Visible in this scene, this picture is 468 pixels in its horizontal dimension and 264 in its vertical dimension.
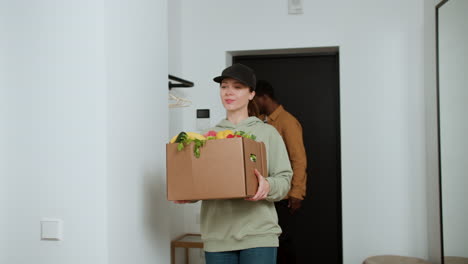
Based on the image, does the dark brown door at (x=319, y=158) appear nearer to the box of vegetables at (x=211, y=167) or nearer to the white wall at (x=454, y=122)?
the white wall at (x=454, y=122)

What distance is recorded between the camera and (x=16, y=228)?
183 cm

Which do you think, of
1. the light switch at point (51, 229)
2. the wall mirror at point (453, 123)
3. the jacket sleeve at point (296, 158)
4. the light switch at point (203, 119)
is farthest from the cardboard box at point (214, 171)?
the light switch at point (203, 119)

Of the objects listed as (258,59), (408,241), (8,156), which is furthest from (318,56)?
(8,156)

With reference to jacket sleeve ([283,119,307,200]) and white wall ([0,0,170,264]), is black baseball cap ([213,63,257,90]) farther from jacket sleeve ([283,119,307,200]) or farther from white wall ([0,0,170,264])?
jacket sleeve ([283,119,307,200])

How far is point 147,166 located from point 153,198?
0.17 metres

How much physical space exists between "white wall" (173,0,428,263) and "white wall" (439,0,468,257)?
52 cm

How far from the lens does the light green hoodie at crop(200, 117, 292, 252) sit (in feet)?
6.01

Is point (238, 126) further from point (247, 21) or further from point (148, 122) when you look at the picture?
point (247, 21)

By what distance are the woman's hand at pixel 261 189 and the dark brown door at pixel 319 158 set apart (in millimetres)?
2063

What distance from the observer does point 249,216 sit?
1.87 metres

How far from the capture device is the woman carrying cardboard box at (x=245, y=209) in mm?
1826

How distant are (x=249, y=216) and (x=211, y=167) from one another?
28cm

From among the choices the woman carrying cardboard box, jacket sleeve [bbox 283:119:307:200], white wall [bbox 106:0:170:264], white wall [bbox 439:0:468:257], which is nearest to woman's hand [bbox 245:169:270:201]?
the woman carrying cardboard box

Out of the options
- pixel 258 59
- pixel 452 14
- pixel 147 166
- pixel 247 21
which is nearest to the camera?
pixel 147 166
